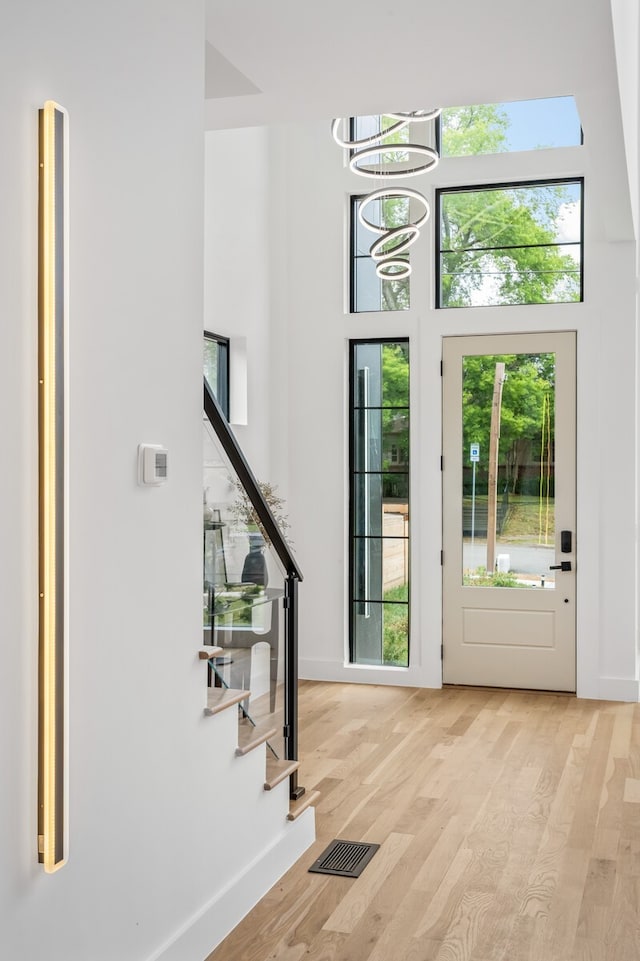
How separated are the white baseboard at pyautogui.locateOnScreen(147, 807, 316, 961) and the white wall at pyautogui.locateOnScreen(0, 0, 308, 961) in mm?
13

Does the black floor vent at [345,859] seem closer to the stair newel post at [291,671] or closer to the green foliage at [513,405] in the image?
the stair newel post at [291,671]

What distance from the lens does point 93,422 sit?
244 centimetres

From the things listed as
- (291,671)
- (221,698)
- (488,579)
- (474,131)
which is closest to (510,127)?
(474,131)

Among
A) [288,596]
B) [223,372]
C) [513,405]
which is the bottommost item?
[288,596]

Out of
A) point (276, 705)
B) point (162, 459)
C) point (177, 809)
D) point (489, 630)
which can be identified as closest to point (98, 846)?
point (177, 809)

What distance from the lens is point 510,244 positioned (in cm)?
707

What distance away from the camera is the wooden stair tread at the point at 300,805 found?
12.7 ft

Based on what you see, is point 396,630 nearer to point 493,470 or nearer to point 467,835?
point 493,470

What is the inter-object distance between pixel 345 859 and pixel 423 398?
A: 13.0 feet

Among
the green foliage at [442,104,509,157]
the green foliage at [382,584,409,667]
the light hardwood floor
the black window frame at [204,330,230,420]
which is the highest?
the green foliage at [442,104,509,157]

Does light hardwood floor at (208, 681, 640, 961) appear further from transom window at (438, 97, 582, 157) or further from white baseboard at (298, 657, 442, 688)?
transom window at (438, 97, 582, 157)

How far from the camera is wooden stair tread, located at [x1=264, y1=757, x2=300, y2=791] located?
3605mm

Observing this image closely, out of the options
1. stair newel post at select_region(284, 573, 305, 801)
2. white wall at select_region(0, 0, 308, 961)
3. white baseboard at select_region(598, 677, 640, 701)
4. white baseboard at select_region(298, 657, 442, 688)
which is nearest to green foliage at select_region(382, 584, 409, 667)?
white baseboard at select_region(298, 657, 442, 688)

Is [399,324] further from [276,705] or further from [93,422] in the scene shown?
[93,422]
